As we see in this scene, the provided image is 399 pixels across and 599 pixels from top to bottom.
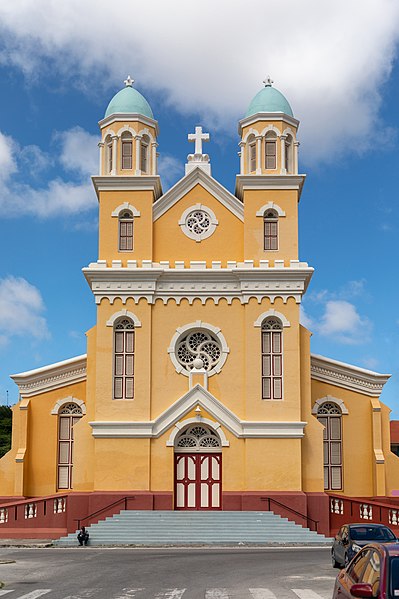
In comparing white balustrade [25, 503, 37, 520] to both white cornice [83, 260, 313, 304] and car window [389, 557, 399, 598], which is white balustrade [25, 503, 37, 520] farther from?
car window [389, 557, 399, 598]

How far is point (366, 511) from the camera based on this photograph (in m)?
34.8

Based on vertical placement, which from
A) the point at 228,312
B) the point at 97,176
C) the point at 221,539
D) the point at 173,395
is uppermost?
the point at 97,176

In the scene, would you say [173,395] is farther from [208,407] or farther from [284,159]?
[284,159]

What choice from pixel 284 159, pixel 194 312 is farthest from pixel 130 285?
pixel 284 159

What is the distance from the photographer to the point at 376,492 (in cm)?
3766

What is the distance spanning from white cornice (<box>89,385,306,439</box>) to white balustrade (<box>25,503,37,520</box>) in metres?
3.49

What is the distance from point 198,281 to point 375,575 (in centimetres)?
2678

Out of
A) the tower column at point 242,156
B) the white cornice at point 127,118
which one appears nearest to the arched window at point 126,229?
the white cornice at point 127,118

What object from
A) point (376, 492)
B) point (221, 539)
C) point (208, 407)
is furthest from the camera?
point (376, 492)

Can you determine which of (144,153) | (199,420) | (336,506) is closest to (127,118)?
(144,153)

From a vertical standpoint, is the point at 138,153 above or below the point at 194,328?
above

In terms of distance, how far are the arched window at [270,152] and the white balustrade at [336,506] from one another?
1349 centimetres

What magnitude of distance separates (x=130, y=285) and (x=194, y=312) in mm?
2747

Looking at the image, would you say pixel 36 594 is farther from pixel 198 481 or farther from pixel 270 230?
pixel 270 230
